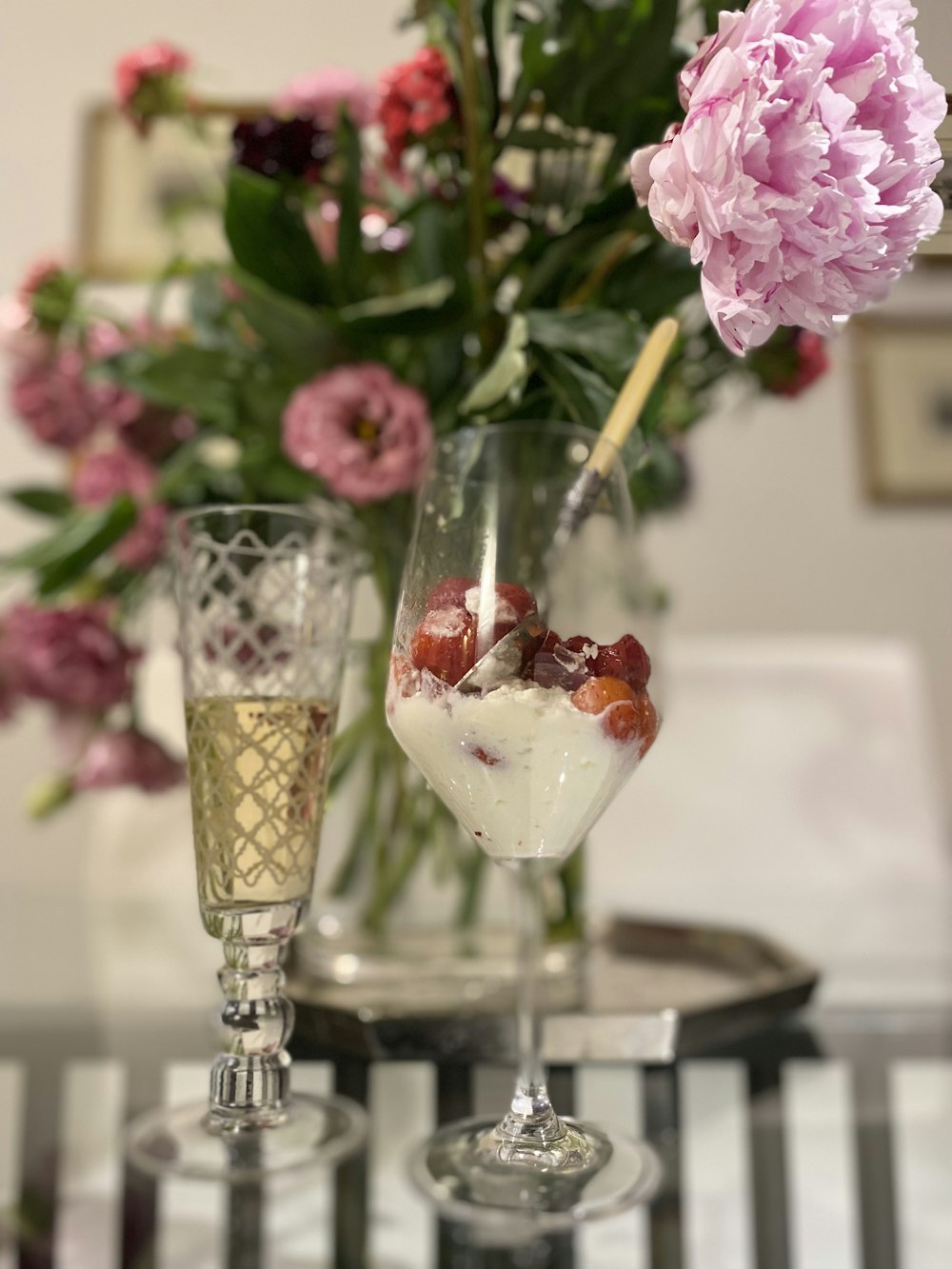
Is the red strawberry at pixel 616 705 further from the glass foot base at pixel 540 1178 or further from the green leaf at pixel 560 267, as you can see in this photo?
the green leaf at pixel 560 267

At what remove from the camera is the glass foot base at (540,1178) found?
0.35 m

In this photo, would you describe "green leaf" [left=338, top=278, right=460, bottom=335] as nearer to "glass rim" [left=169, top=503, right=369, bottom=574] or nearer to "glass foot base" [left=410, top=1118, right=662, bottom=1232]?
"glass rim" [left=169, top=503, right=369, bottom=574]

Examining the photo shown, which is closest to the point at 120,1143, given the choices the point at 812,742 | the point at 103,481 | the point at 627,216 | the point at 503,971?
the point at 503,971

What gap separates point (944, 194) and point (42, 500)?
0.70m

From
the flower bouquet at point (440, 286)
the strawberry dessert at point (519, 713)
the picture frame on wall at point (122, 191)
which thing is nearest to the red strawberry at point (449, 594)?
the strawberry dessert at point (519, 713)

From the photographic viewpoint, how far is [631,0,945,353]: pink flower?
0.85 ft

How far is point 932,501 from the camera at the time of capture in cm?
198

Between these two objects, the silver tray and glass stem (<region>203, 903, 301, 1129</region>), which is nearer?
glass stem (<region>203, 903, 301, 1129</region>)

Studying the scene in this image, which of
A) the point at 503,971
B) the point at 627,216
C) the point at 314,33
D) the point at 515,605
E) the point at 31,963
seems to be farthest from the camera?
the point at 314,33

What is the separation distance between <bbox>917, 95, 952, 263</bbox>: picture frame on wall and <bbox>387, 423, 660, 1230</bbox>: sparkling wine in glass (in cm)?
12

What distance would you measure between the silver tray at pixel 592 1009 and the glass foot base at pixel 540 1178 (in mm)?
168

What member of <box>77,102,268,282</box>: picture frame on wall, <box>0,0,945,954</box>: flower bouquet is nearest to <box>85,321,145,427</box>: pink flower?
<box>0,0,945,954</box>: flower bouquet

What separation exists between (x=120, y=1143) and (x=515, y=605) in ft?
1.47

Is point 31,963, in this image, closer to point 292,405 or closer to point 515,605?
point 292,405
